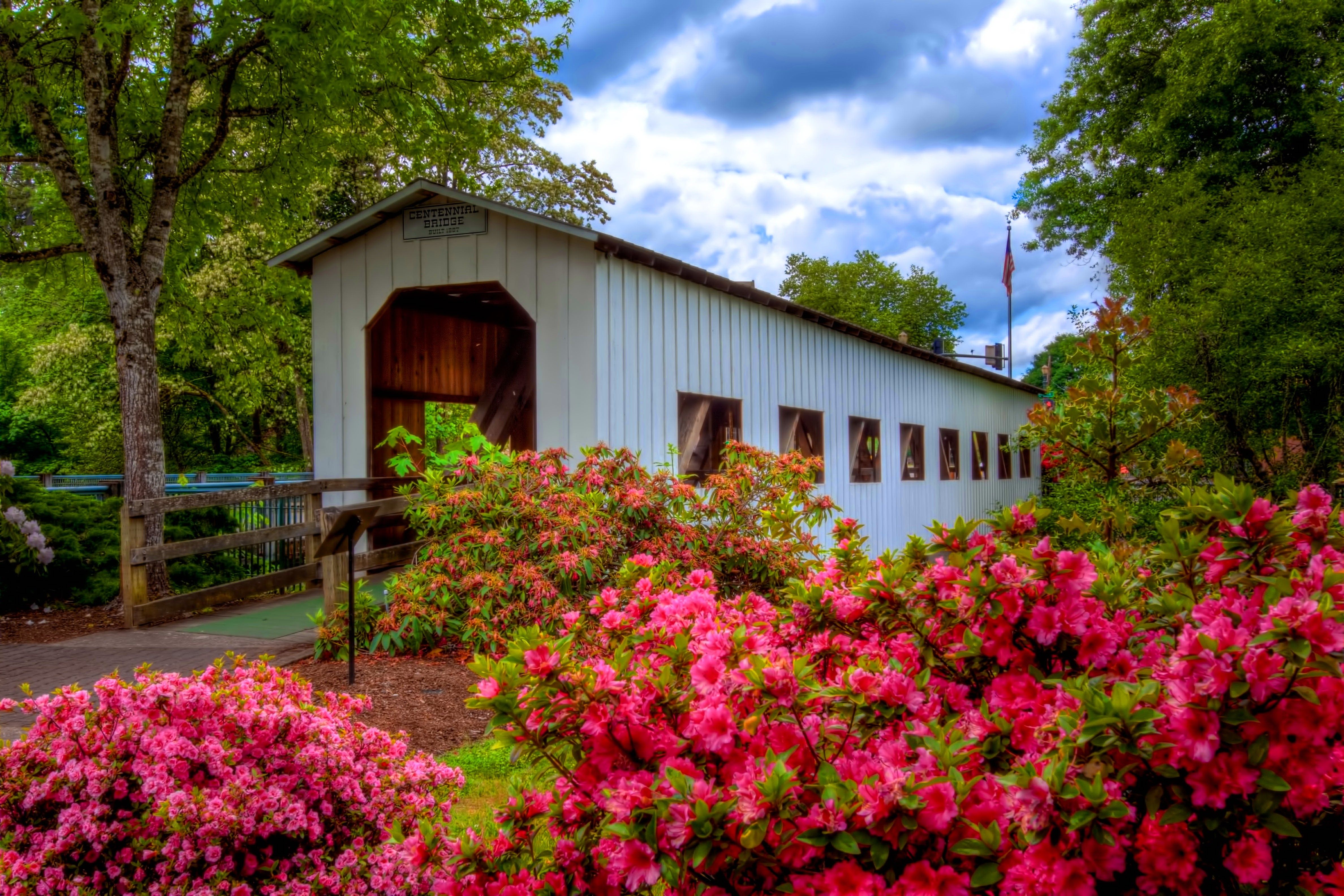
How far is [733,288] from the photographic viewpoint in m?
10.3

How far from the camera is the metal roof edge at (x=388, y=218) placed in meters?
8.46

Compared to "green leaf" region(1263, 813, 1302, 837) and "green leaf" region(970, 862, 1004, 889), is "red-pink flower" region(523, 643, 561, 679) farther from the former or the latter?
"green leaf" region(1263, 813, 1302, 837)

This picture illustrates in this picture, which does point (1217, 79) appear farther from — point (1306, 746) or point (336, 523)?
point (1306, 746)

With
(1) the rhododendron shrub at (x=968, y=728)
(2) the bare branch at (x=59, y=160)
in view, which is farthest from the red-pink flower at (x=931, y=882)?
(2) the bare branch at (x=59, y=160)

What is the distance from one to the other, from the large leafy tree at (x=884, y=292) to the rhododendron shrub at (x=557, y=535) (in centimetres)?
3758

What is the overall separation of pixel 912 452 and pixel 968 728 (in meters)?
15.6

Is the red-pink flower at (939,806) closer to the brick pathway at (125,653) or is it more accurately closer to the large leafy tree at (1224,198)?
the brick pathway at (125,653)

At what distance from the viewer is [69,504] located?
10.7 m

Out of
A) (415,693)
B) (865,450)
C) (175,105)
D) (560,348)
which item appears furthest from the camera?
(865,450)

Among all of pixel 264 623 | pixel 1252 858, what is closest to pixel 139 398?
pixel 264 623

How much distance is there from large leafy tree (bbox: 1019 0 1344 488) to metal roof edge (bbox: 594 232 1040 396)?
3.77m

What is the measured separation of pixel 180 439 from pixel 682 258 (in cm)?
2329

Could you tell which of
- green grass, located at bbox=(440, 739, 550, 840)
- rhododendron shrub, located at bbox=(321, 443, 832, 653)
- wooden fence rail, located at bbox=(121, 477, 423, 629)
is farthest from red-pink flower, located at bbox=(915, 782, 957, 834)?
wooden fence rail, located at bbox=(121, 477, 423, 629)

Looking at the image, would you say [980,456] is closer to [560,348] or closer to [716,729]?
[560,348]
